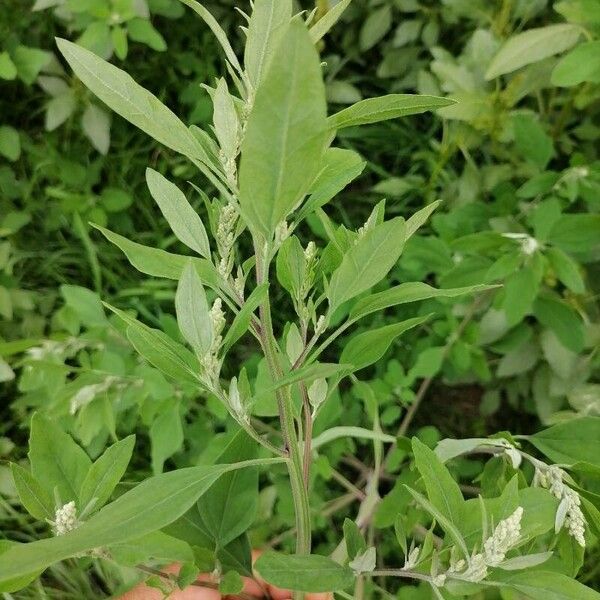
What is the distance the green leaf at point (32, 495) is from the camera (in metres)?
0.50

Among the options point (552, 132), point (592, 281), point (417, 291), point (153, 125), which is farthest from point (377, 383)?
point (153, 125)

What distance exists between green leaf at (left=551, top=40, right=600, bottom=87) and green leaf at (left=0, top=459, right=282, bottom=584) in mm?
695

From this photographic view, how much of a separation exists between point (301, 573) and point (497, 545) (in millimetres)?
143

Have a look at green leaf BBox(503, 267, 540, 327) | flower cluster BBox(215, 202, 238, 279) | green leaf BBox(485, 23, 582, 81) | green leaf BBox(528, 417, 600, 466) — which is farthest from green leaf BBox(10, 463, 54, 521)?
green leaf BBox(485, 23, 582, 81)

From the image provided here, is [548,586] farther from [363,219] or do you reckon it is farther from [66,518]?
[363,219]

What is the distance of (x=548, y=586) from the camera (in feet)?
1.56

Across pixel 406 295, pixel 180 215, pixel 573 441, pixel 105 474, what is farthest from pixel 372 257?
pixel 573 441

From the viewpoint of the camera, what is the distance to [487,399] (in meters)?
1.26

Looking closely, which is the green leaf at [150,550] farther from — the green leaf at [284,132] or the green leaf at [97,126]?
the green leaf at [97,126]

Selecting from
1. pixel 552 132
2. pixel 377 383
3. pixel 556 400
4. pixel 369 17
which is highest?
pixel 369 17

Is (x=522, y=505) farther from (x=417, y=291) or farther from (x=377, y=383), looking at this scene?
(x=377, y=383)

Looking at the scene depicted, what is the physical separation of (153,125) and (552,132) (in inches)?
38.3

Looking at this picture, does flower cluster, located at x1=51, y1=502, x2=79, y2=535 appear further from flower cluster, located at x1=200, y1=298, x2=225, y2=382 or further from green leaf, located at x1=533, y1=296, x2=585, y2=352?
green leaf, located at x1=533, y1=296, x2=585, y2=352

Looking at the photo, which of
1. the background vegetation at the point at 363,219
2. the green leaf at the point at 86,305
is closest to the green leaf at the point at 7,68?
the background vegetation at the point at 363,219
